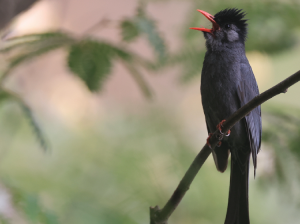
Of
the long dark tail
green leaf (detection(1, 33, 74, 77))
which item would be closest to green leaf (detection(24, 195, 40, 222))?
green leaf (detection(1, 33, 74, 77))

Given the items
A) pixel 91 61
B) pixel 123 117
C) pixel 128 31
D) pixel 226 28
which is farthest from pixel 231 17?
pixel 123 117

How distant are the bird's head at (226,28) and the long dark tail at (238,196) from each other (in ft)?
3.00

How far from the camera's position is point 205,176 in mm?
3793

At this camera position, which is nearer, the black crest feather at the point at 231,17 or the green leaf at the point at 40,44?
the green leaf at the point at 40,44

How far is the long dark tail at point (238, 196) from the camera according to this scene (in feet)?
6.63

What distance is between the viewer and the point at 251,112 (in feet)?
7.84

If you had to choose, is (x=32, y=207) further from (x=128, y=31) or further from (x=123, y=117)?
(x=123, y=117)

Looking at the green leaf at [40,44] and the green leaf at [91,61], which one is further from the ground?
the green leaf at [40,44]

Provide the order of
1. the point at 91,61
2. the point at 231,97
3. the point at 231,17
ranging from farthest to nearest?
the point at 231,17
the point at 231,97
the point at 91,61

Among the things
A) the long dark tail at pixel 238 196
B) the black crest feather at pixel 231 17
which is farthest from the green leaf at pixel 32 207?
the black crest feather at pixel 231 17

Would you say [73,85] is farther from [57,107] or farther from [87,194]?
[87,194]

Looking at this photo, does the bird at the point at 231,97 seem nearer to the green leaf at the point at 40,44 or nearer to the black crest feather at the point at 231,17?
the black crest feather at the point at 231,17

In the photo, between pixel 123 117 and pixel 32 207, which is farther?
pixel 123 117

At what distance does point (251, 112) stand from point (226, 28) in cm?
70
